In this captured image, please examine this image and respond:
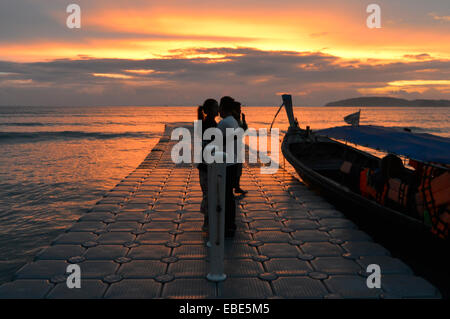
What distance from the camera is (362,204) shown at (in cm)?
609

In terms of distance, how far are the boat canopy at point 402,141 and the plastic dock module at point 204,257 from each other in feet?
4.92

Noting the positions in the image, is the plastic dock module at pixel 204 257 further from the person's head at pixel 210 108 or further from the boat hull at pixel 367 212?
the person's head at pixel 210 108

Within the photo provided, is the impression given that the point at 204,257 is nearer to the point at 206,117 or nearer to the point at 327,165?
the point at 206,117

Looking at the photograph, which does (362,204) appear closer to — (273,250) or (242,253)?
(273,250)

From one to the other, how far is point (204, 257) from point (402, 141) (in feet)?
13.4

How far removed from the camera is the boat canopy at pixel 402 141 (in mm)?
4922

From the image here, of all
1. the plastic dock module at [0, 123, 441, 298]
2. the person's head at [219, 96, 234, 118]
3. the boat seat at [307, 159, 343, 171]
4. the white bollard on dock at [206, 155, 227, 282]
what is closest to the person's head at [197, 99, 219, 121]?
the person's head at [219, 96, 234, 118]

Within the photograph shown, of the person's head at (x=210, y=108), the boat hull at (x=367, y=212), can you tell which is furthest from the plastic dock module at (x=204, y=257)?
the person's head at (x=210, y=108)


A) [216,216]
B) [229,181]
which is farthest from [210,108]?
[216,216]

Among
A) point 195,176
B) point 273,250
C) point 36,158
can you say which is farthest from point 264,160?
point 36,158

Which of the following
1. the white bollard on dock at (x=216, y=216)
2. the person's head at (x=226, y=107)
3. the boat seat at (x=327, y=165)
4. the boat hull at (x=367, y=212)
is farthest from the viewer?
the boat seat at (x=327, y=165)

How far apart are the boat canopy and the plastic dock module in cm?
150

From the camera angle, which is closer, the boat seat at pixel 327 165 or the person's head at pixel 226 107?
the person's head at pixel 226 107

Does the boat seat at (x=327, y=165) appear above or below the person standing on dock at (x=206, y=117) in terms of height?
below
